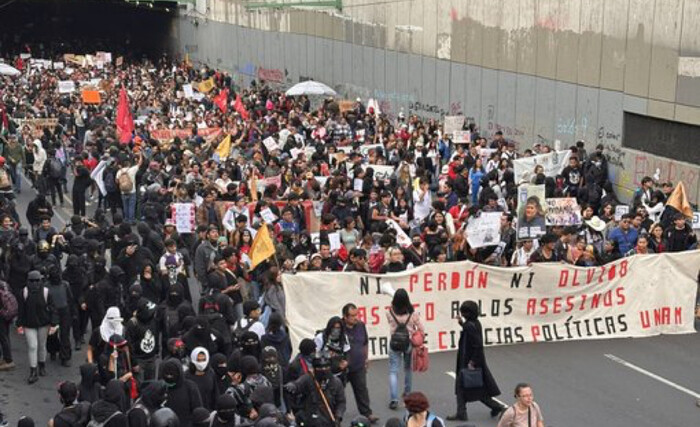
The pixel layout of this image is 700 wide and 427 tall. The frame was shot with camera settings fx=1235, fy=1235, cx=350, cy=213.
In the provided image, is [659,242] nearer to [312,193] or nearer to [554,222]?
[554,222]

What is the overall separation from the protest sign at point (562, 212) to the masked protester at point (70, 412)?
9.70m

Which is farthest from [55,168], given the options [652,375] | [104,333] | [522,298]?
[652,375]

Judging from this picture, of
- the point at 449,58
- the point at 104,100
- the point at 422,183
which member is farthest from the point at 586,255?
the point at 104,100

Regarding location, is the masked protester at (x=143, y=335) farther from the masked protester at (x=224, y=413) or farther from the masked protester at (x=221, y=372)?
the masked protester at (x=224, y=413)

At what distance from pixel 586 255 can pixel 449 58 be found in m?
19.0

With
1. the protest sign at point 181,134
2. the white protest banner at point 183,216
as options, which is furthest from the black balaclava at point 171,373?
the protest sign at point 181,134

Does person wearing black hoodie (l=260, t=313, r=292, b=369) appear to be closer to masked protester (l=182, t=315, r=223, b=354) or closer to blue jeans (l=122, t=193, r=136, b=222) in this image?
masked protester (l=182, t=315, r=223, b=354)

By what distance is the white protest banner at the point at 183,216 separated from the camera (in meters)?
18.9

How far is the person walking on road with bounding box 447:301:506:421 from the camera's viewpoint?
12047mm

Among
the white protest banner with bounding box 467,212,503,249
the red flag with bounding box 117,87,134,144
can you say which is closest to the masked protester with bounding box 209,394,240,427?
the white protest banner with bounding box 467,212,503,249

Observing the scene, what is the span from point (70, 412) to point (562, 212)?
10.2 metres

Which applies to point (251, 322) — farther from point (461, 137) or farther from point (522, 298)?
point (461, 137)

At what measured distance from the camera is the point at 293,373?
11195 mm

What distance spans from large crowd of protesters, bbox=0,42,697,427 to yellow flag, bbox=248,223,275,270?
163 millimetres
